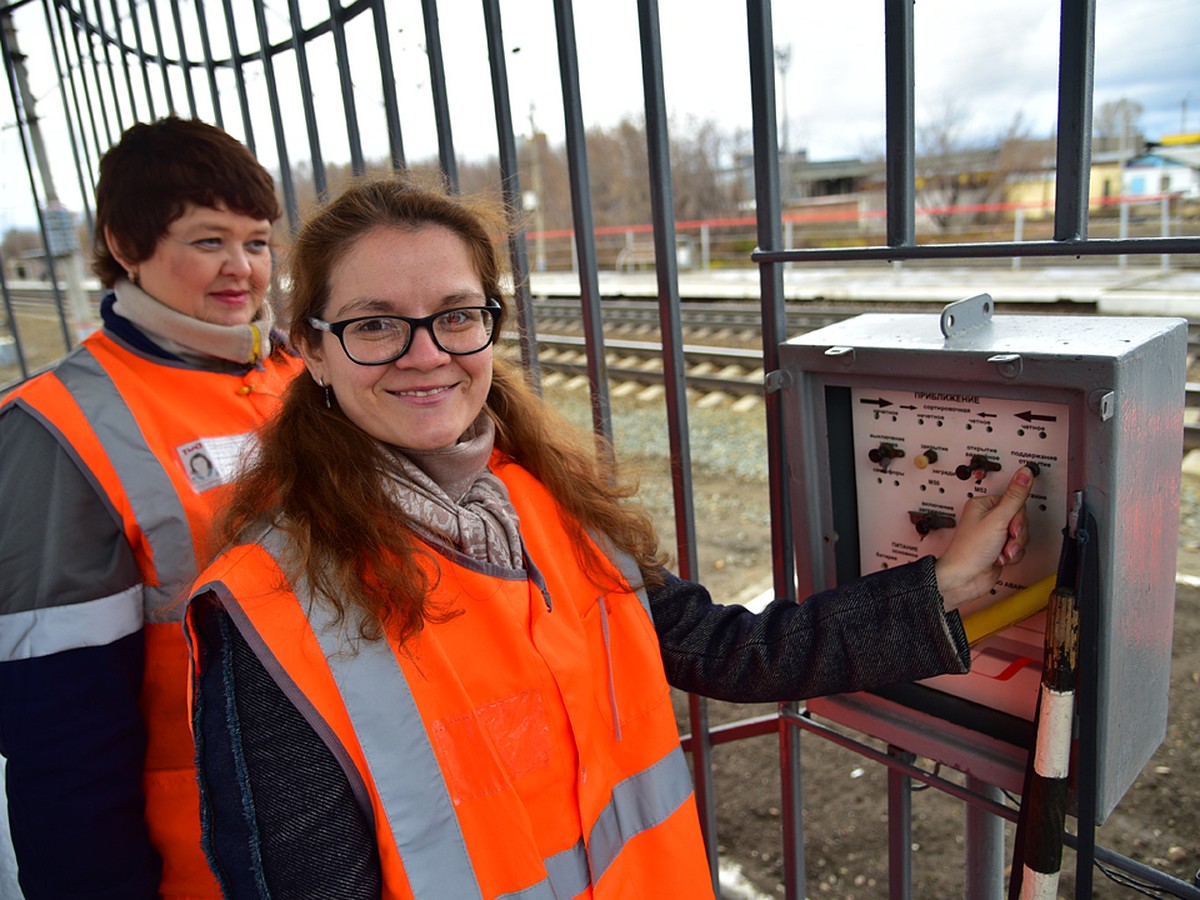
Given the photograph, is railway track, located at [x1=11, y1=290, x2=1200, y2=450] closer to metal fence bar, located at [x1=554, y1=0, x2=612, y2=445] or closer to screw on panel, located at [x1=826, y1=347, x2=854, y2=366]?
metal fence bar, located at [x1=554, y1=0, x2=612, y2=445]

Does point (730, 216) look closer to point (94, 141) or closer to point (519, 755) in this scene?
point (94, 141)

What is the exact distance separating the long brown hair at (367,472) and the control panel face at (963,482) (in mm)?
424

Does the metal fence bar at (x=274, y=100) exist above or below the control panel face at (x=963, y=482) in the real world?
above

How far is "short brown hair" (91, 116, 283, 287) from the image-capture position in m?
1.86

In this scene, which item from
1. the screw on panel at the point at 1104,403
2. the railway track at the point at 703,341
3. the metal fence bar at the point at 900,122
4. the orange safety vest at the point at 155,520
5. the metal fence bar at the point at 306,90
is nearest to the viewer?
the screw on panel at the point at 1104,403

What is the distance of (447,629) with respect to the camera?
51.8 inches

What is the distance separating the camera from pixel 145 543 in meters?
1.63

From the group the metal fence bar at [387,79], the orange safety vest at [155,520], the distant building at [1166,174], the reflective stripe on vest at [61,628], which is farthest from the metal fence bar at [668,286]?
the distant building at [1166,174]

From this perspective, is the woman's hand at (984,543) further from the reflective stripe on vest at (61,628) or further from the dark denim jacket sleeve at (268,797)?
the reflective stripe on vest at (61,628)

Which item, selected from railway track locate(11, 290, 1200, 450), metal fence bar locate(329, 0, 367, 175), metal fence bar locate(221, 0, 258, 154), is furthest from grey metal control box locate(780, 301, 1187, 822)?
railway track locate(11, 290, 1200, 450)

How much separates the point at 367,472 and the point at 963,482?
0.94 m

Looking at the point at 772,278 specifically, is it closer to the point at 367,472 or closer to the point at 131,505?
the point at 367,472

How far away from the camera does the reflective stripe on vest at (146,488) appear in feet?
5.34

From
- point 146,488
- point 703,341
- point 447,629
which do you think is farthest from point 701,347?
point 447,629
